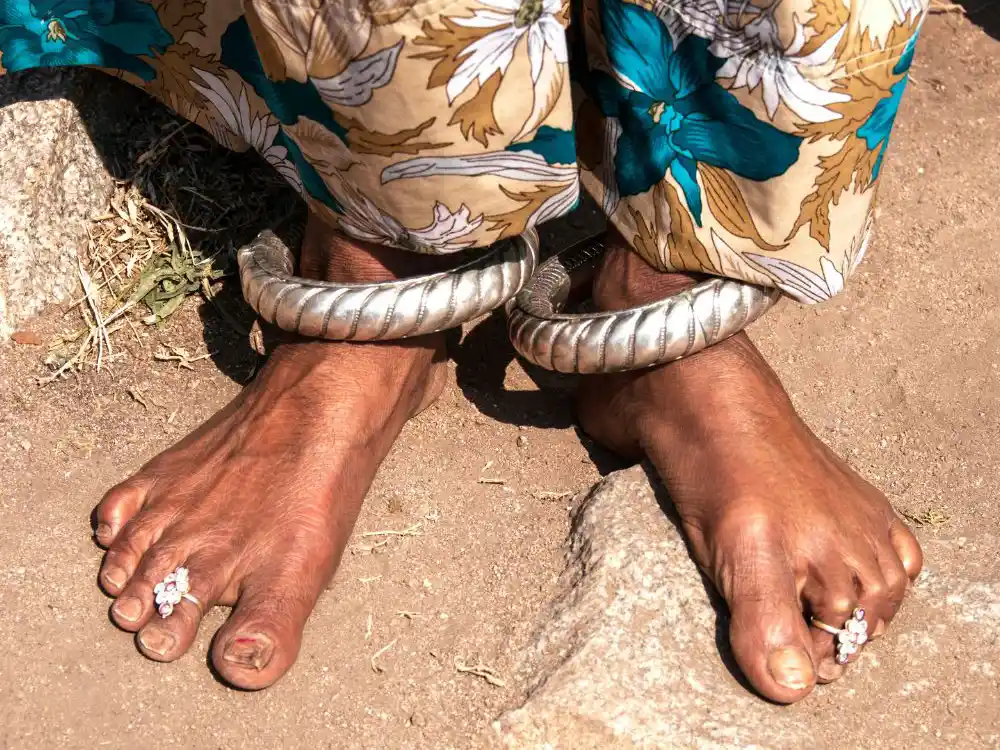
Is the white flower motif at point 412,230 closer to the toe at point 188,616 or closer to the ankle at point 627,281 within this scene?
the ankle at point 627,281

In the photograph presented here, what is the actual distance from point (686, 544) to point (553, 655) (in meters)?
0.27

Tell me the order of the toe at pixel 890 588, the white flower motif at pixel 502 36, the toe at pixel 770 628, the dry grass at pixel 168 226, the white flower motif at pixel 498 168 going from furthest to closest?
the dry grass at pixel 168 226
the toe at pixel 890 588
the toe at pixel 770 628
the white flower motif at pixel 498 168
the white flower motif at pixel 502 36

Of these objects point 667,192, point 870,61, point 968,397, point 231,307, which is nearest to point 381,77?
point 667,192

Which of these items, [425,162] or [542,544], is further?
[542,544]

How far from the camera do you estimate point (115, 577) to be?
1521 mm

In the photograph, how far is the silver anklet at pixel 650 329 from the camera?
4.97 feet

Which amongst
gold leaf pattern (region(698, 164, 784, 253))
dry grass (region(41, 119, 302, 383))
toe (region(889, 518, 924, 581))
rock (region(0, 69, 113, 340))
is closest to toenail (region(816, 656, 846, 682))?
toe (region(889, 518, 924, 581))

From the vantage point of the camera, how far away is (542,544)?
5.41ft

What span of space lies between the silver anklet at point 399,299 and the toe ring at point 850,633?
68cm

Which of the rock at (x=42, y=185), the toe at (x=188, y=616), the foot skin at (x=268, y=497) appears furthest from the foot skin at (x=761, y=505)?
the rock at (x=42, y=185)

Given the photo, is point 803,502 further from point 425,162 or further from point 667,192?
point 425,162

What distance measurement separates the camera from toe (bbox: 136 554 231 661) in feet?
4.74

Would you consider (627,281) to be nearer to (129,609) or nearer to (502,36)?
(502,36)

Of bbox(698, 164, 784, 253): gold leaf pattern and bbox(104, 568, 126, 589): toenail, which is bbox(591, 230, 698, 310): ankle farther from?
bbox(104, 568, 126, 589): toenail
